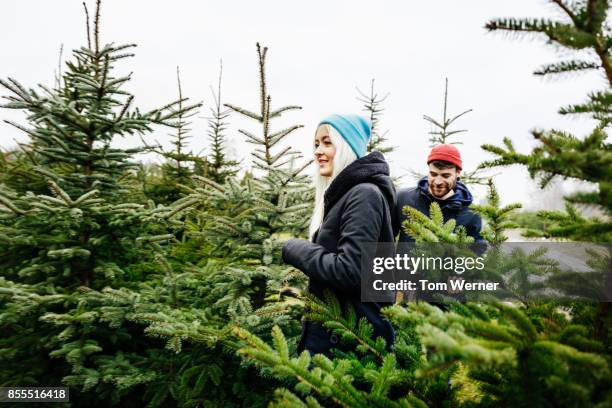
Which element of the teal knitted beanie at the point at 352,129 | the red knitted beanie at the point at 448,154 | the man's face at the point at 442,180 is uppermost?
the red knitted beanie at the point at 448,154

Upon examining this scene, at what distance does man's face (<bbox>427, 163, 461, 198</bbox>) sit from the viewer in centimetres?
367

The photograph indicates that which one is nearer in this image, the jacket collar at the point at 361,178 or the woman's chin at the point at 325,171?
the jacket collar at the point at 361,178

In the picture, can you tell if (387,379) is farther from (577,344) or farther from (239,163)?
(239,163)

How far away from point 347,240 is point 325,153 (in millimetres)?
638

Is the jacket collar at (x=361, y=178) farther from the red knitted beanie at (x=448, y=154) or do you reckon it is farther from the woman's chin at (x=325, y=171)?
the red knitted beanie at (x=448, y=154)

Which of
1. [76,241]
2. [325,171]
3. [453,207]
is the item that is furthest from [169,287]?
[453,207]

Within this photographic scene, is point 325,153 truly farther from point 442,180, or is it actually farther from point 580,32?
point 442,180

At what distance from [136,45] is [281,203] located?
1.95 m

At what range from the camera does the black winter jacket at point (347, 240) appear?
1892 mm

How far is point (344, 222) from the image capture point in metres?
2.00

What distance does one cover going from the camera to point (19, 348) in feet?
9.76

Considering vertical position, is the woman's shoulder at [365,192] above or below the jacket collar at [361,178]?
below

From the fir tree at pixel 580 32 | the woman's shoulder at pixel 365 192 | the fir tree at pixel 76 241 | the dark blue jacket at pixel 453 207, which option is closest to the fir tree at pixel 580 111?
the fir tree at pixel 580 32

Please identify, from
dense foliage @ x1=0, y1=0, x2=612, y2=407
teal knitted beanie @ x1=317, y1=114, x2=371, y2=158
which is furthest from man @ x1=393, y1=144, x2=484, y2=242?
teal knitted beanie @ x1=317, y1=114, x2=371, y2=158
